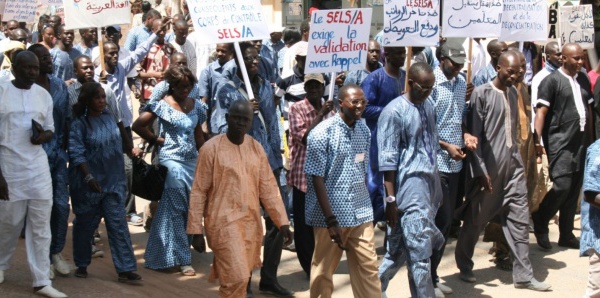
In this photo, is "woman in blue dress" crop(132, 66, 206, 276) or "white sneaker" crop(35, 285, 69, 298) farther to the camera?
"woman in blue dress" crop(132, 66, 206, 276)

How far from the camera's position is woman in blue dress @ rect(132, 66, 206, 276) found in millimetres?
8680

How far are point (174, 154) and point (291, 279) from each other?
1.52 m

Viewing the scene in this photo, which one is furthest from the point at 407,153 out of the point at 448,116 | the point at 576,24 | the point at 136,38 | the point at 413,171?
the point at 136,38

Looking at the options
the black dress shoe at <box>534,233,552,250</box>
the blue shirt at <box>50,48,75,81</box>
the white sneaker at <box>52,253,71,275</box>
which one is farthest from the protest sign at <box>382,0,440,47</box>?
the blue shirt at <box>50,48,75,81</box>

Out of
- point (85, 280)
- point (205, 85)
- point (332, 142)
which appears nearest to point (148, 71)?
point (205, 85)

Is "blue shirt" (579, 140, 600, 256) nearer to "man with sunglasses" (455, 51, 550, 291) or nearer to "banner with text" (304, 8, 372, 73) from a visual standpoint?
"man with sunglasses" (455, 51, 550, 291)

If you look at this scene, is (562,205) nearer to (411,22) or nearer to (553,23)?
(411,22)

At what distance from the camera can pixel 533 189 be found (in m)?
10.1

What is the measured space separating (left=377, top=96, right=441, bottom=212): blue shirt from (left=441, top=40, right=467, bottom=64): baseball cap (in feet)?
5.12

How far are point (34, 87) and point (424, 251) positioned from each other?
3.18 m

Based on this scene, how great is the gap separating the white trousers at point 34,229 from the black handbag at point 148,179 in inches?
44.8

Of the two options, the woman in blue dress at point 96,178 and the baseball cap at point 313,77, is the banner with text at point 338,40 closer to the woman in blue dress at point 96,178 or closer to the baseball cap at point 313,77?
the baseball cap at point 313,77

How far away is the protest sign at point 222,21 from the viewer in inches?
343

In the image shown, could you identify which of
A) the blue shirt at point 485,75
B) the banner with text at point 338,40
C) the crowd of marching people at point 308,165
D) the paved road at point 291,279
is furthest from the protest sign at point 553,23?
the banner with text at point 338,40
